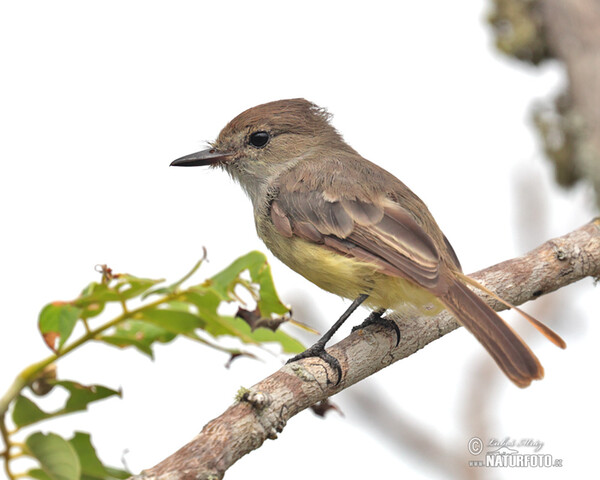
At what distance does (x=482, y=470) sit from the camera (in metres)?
5.70

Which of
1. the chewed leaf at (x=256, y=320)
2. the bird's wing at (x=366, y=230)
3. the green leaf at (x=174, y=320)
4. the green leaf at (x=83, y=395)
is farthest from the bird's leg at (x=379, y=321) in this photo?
the green leaf at (x=174, y=320)

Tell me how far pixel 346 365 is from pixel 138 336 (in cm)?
230

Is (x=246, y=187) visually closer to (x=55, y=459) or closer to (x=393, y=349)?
(x=393, y=349)

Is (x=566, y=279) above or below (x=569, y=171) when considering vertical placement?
below

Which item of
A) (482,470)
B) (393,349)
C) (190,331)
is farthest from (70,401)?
(482,470)

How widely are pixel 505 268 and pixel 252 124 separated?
2.20m

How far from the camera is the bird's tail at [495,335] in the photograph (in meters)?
3.81

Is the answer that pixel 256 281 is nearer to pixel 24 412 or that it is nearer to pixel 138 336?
pixel 138 336

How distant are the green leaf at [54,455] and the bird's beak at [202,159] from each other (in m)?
4.09

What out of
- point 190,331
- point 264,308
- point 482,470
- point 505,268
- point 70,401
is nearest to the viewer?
point 190,331

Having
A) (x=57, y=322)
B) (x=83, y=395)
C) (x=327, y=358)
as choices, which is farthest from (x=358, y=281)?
(x=57, y=322)

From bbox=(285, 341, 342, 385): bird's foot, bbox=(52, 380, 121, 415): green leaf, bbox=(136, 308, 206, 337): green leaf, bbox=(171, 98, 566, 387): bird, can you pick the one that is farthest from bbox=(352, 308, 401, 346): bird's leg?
bbox=(136, 308, 206, 337): green leaf

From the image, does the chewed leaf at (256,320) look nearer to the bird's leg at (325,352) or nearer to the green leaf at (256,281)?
the green leaf at (256,281)

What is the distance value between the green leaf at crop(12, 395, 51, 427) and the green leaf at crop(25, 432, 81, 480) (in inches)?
2.4
